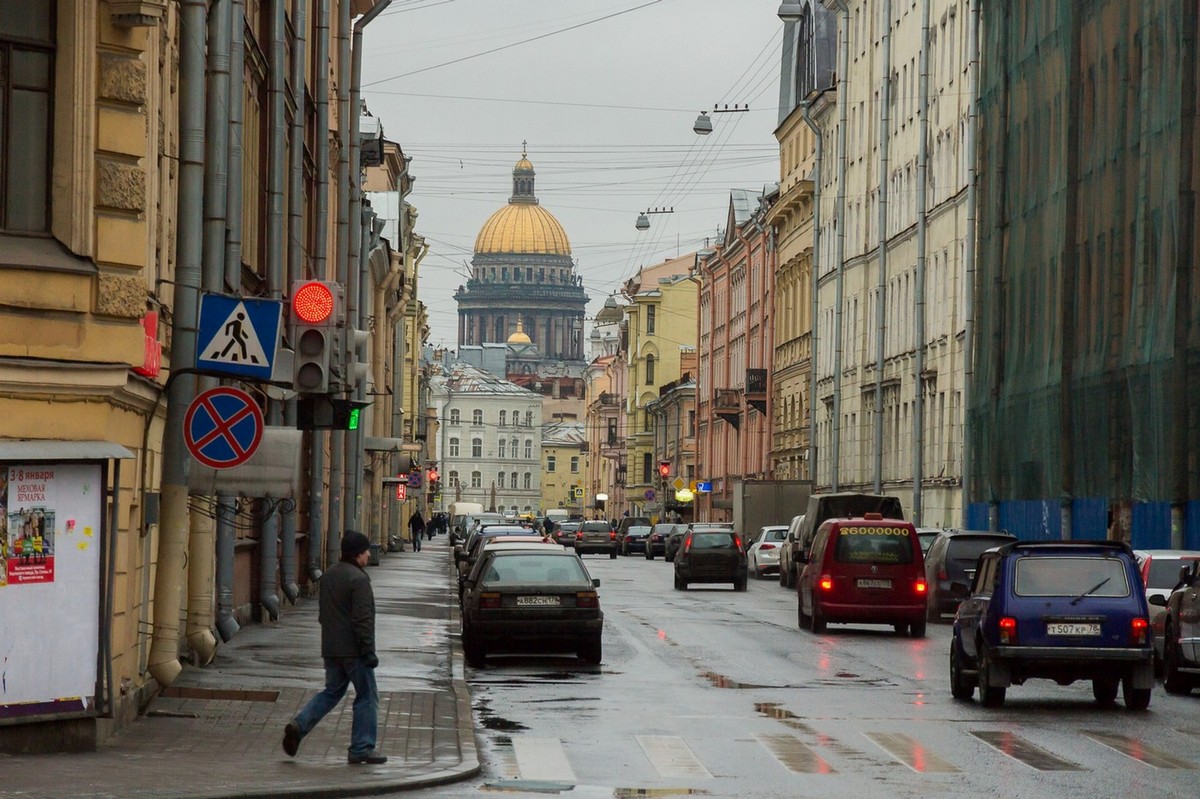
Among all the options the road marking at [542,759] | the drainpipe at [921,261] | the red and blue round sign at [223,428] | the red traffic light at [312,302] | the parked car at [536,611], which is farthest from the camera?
the drainpipe at [921,261]

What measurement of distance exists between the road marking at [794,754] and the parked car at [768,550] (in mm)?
40146

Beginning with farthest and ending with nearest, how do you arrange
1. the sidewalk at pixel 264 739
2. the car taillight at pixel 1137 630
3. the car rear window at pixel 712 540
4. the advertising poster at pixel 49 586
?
the car rear window at pixel 712 540
the car taillight at pixel 1137 630
the advertising poster at pixel 49 586
the sidewalk at pixel 264 739

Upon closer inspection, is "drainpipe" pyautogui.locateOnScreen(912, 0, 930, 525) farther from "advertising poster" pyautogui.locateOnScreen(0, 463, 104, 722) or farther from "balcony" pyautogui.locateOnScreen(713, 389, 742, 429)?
"advertising poster" pyautogui.locateOnScreen(0, 463, 104, 722)

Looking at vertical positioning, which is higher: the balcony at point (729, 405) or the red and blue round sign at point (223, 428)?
the balcony at point (729, 405)

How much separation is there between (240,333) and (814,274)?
57.3 m

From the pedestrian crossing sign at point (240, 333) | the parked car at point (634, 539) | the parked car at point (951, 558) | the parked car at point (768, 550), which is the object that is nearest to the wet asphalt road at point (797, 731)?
the pedestrian crossing sign at point (240, 333)

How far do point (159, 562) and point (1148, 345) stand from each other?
78.9 ft

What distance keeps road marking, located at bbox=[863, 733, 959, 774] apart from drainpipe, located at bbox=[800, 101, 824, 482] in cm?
5490

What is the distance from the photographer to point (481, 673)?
23359 mm

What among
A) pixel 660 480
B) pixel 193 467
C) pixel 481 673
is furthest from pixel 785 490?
pixel 660 480

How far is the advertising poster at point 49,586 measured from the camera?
538 inches

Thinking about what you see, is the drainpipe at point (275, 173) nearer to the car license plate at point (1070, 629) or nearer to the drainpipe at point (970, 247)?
the car license plate at point (1070, 629)

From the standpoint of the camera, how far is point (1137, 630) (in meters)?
18.5

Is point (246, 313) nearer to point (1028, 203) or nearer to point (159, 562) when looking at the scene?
point (159, 562)
